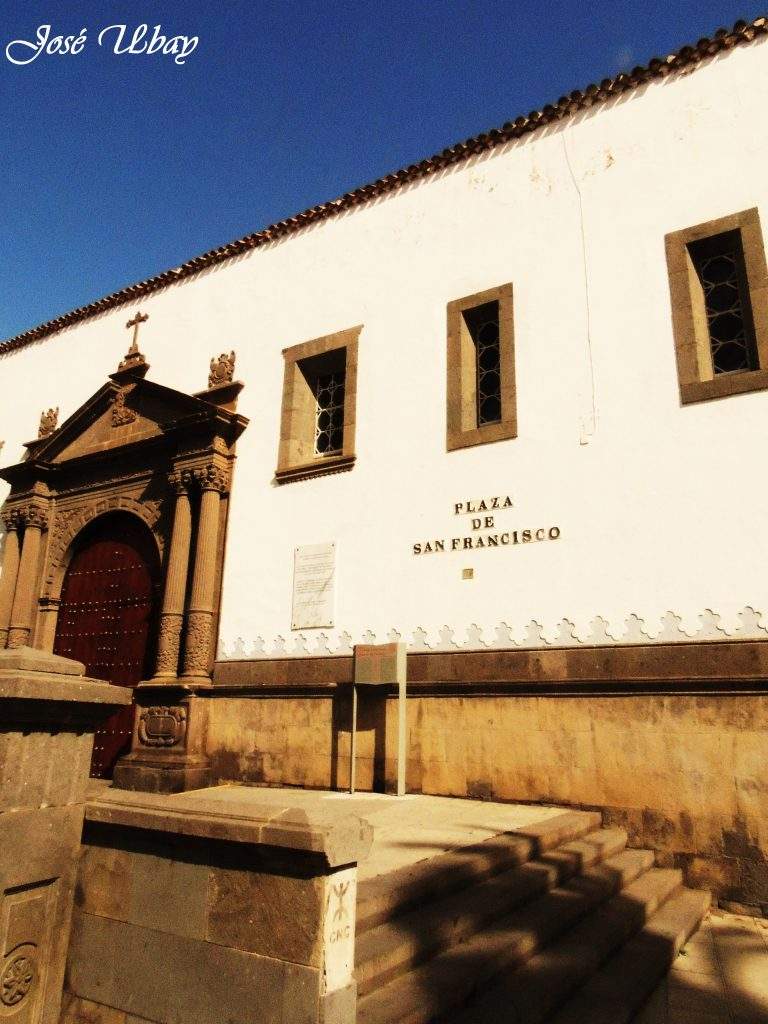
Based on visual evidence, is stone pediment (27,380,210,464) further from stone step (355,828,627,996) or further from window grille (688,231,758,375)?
stone step (355,828,627,996)

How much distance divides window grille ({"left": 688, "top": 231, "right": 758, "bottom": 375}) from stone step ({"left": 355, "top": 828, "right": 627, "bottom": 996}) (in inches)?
188

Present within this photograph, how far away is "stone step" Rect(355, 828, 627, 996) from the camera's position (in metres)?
3.41

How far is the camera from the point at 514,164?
345 inches

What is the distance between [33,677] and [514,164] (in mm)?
8040

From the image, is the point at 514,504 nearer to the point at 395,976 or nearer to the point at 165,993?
the point at 395,976

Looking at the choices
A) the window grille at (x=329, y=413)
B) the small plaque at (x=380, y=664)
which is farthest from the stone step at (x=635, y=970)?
the window grille at (x=329, y=413)

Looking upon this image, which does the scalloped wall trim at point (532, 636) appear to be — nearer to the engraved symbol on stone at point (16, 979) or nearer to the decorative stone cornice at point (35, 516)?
the decorative stone cornice at point (35, 516)

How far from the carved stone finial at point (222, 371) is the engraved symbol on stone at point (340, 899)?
8.41 metres

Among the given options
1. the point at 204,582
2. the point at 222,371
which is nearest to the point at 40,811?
the point at 204,582

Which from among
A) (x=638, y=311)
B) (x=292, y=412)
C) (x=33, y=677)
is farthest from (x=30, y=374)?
→ (x=33, y=677)

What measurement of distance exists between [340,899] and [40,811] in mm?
1387

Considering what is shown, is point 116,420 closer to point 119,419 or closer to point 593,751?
point 119,419

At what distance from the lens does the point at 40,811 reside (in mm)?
3240

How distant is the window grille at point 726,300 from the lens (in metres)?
7.16
